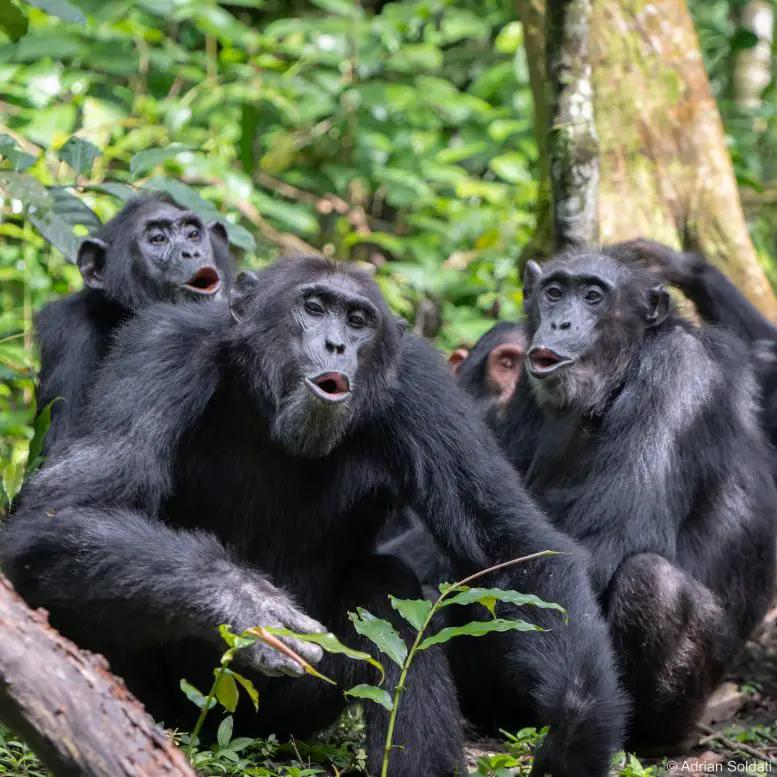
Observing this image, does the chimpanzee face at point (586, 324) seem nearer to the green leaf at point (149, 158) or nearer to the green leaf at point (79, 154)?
the green leaf at point (149, 158)

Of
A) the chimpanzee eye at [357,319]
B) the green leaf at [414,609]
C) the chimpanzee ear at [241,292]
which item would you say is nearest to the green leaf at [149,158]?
the chimpanzee ear at [241,292]

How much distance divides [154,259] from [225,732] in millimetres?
→ 3402

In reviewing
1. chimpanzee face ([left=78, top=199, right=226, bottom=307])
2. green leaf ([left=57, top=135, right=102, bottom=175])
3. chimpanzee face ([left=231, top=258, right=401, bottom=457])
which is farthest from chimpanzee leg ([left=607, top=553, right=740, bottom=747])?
green leaf ([left=57, top=135, right=102, bottom=175])

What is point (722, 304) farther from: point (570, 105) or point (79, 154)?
point (79, 154)

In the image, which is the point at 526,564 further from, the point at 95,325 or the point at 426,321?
the point at 426,321

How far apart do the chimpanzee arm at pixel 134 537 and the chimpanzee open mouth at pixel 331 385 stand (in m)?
0.53

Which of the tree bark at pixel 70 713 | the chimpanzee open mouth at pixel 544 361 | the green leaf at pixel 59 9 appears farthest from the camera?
the chimpanzee open mouth at pixel 544 361

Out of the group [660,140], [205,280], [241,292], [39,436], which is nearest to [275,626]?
[241,292]

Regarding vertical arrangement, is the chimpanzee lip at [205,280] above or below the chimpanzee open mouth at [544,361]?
above

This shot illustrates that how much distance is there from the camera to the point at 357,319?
207 inches

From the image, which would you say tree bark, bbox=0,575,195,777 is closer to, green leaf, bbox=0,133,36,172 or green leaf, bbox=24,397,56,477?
green leaf, bbox=24,397,56,477

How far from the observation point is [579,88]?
7.09m

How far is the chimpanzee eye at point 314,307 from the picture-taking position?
5223mm

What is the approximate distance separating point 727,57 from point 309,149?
498cm
